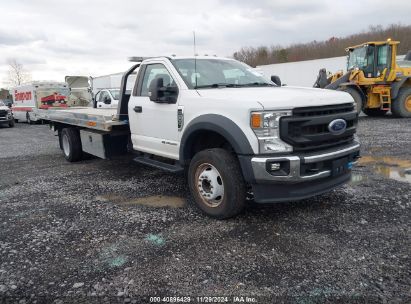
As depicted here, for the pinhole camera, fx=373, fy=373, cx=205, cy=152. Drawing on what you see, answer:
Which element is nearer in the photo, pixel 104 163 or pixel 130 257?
pixel 130 257

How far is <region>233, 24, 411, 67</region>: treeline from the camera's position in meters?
41.3

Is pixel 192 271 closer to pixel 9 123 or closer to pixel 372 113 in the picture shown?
pixel 372 113

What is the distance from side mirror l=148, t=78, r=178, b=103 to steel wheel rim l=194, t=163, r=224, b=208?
1.08 m

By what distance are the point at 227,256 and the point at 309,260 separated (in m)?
0.77

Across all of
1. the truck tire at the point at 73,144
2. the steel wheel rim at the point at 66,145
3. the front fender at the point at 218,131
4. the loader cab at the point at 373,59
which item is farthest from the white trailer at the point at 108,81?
the front fender at the point at 218,131

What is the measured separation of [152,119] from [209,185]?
1.57m

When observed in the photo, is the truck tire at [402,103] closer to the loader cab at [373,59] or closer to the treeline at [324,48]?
the loader cab at [373,59]

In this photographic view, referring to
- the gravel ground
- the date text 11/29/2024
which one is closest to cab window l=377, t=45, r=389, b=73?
the gravel ground

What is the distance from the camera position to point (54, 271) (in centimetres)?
343

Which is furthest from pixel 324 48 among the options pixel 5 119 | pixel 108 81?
pixel 5 119

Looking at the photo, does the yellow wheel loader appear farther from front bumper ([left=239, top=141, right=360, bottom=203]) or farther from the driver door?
front bumper ([left=239, top=141, right=360, bottom=203])

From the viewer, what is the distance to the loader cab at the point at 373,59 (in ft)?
47.1

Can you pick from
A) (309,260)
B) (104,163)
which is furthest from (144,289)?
(104,163)

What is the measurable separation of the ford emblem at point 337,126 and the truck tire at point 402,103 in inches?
467
